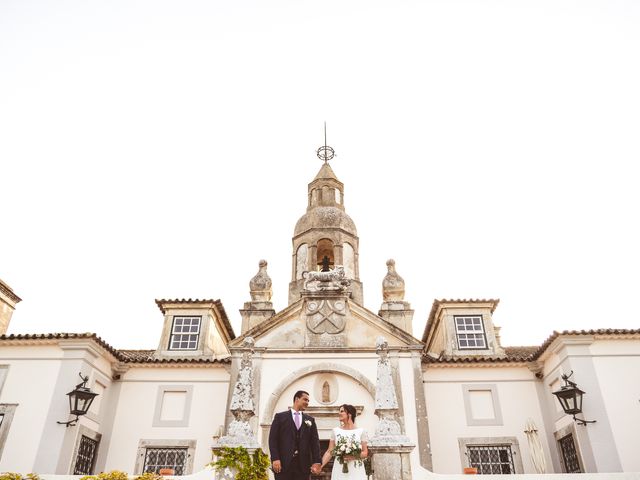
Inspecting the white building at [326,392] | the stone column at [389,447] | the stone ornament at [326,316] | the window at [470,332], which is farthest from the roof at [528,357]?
the stone column at [389,447]

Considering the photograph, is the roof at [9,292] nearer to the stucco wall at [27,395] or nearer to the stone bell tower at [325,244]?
the stucco wall at [27,395]

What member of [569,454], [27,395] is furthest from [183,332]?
[569,454]

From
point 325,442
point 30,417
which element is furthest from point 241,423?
point 30,417

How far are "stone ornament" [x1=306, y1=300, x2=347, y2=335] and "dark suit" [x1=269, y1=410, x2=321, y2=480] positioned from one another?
10624 millimetres

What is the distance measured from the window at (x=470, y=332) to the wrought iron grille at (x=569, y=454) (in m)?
4.88

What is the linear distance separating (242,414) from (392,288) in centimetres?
1184

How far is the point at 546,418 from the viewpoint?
1844 cm

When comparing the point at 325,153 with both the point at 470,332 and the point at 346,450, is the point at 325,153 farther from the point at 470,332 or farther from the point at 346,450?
the point at 346,450

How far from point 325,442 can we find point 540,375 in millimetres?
8838

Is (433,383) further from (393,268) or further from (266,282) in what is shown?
(266,282)

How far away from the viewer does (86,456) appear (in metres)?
17.5

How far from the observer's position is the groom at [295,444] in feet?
25.3

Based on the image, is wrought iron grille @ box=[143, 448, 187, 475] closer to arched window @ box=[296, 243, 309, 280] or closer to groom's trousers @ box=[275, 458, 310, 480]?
arched window @ box=[296, 243, 309, 280]

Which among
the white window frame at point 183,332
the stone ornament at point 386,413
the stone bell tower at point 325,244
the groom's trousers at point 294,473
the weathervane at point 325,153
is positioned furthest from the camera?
the weathervane at point 325,153
